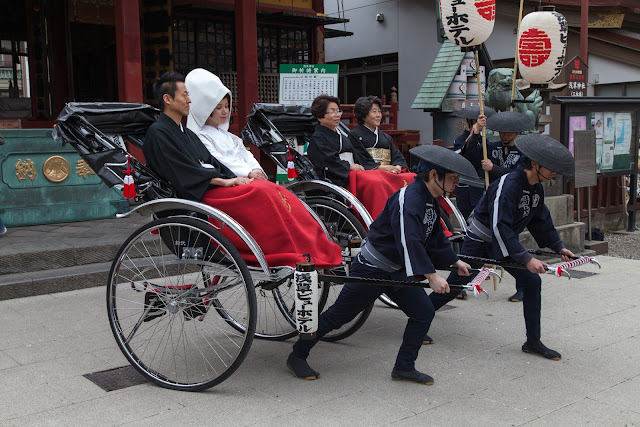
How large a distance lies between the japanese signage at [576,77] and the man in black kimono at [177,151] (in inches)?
332

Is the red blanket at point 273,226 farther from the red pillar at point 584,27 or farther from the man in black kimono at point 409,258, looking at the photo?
the red pillar at point 584,27

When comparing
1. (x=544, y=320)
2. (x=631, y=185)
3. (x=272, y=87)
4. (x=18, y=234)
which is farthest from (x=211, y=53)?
(x=544, y=320)

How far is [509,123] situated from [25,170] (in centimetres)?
521

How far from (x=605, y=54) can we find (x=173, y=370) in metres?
13.9

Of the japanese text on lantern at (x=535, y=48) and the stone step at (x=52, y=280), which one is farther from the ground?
the japanese text on lantern at (x=535, y=48)

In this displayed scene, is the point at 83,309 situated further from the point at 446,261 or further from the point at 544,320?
the point at 544,320

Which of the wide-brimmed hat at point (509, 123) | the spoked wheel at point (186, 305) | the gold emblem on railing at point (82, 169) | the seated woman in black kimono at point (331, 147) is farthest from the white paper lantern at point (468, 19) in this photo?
the gold emblem on railing at point (82, 169)

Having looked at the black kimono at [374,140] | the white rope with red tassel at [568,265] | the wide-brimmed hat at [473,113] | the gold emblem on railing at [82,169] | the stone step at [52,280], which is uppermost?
the wide-brimmed hat at [473,113]

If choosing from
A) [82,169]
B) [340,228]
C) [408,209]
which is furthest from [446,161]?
[82,169]

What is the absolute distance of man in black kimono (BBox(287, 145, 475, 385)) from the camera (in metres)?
3.49

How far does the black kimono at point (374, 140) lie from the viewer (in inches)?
214

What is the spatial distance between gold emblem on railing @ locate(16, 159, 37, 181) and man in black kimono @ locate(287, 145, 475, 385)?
464 centimetres

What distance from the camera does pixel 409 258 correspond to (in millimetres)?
3486

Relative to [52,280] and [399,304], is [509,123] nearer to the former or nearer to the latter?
[399,304]
